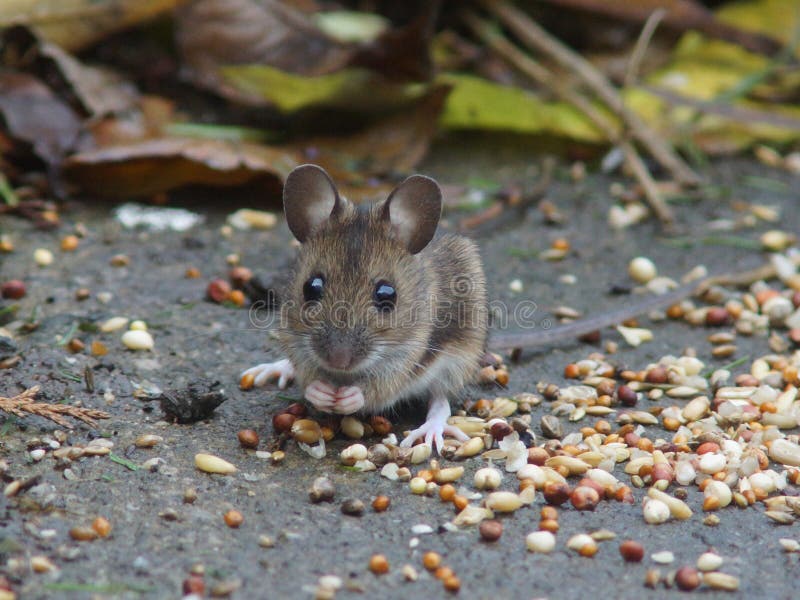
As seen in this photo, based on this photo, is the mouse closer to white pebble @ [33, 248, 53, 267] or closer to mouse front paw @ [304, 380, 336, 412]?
mouse front paw @ [304, 380, 336, 412]

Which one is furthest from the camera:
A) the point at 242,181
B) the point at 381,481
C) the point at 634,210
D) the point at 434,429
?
the point at 634,210

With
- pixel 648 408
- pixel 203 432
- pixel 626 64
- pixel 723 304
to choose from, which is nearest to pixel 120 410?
pixel 203 432

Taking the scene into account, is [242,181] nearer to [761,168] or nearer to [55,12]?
[55,12]

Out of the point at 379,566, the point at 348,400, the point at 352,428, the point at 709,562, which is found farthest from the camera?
the point at 352,428

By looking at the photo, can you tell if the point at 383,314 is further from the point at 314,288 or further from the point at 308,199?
the point at 308,199

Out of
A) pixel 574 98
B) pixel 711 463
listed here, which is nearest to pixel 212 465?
pixel 711 463

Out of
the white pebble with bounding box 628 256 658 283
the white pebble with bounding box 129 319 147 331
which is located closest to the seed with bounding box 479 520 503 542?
the white pebble with bounding box 129 319 147 331
